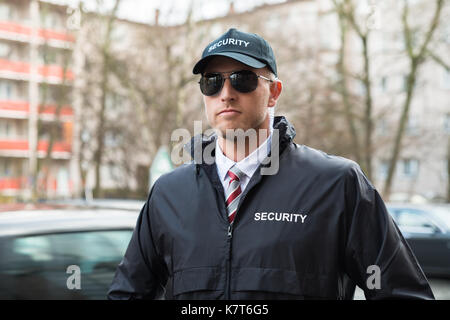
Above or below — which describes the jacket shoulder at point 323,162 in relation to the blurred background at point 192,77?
below

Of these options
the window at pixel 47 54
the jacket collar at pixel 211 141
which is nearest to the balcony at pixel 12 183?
the window at pixel 47 54

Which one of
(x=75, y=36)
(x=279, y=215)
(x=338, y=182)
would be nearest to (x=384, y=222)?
(x=338, y=182)

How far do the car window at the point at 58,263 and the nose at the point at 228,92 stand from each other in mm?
1693

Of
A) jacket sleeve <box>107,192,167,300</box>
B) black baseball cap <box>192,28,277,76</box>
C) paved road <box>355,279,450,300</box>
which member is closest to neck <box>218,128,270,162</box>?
black baseball cap <box>192,28,277,76</box>

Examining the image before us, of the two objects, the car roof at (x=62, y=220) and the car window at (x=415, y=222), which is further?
the car window at (x=415, y=222)

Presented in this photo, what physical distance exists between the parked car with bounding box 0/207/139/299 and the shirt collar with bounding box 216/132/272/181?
1582mm

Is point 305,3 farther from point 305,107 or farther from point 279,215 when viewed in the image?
point 279,215

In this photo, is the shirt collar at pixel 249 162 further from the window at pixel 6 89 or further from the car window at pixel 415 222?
the window at pixel 6 89

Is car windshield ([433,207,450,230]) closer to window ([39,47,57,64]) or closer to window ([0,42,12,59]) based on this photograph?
window ([39,47,57,64])

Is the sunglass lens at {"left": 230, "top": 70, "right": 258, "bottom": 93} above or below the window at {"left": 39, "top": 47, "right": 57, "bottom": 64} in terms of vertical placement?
below

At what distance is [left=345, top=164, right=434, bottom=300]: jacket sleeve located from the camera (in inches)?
74.4

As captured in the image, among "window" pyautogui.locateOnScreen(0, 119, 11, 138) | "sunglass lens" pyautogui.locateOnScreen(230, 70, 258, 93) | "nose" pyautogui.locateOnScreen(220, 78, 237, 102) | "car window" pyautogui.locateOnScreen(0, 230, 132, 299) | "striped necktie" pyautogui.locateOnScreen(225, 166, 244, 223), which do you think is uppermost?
"window" pyautogui.locateOnScreen(0, 119, 11, 138)

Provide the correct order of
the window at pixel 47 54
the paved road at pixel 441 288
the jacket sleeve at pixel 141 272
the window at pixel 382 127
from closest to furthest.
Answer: the jacket sleeve at pixel 141 272 → the paved road at pixel 441 288 → the window at pixel 382 127 → the window at pixel 47 54

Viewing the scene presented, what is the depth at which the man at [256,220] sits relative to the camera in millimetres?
1929
